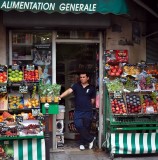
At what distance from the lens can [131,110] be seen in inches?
339

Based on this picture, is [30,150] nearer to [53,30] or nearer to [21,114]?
[21,114]

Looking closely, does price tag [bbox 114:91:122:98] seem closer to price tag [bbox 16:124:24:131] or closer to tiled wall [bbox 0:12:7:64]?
price tag [bbox 16:124:24:131]

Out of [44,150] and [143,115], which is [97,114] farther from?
[44,150]

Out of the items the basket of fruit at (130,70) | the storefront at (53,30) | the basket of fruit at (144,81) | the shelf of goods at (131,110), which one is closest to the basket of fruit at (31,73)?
the storefront at (53,30)

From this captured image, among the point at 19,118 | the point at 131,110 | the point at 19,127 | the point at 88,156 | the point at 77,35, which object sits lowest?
the point at 88,156

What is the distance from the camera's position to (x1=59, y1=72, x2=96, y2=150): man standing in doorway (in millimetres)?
9039

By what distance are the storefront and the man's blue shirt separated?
1.15 ft

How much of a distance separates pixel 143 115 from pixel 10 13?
371 centimetres

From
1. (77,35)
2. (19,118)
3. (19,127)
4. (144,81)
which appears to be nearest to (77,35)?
(77,35)

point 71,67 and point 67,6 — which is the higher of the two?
point 67,6

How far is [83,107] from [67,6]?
2.47 meters

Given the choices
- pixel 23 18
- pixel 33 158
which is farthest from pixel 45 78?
pixel 33 158

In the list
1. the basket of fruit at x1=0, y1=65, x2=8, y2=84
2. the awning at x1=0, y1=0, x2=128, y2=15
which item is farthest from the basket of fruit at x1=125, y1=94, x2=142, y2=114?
the basket of fruit at x1=0, y1=65, x2=8, y2=84

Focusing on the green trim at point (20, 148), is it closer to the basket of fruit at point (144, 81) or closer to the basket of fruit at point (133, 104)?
the basket of fruit at point (133, 104)
